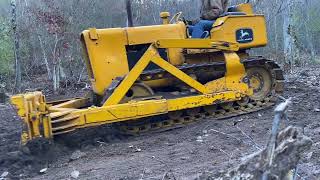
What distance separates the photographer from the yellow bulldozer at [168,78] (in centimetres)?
686

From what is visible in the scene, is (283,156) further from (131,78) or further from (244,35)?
(244,35)

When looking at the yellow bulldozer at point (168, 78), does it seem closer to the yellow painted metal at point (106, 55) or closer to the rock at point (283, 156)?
the yellow painted metal at point (106, 55)

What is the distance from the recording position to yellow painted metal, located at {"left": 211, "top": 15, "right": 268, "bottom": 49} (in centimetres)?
781

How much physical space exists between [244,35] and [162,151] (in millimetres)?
2951

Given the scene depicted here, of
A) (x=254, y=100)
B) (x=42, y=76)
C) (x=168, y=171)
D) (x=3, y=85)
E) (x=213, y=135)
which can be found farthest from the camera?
(x=42, y=76)

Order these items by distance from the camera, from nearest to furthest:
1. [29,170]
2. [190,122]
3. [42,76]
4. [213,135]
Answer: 1. [29,170]
2. [213,135]
3. [190,122]
4. [42,76]

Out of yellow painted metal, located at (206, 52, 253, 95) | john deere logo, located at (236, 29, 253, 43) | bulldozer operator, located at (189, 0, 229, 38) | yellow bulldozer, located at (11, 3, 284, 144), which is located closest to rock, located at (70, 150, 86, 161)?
yellow bulldozer, located at (11, 3, 284, 144)

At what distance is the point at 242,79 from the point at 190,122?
1170 millimetres

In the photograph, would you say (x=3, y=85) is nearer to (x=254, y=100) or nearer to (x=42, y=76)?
(x=42, y=76)

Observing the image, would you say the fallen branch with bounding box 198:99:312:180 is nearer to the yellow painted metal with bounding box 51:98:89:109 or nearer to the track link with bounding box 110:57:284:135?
the track link with bounding box 110:57:284:135

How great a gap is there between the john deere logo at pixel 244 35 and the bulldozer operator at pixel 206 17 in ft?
1.61

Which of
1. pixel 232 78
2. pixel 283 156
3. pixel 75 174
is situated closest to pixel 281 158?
pixel 283 156

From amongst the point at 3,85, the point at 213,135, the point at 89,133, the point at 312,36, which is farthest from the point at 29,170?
the point at 312,36

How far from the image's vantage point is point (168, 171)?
16.5 feet
